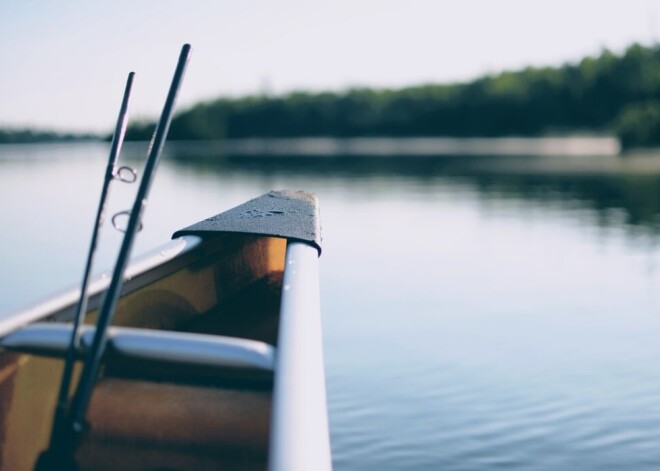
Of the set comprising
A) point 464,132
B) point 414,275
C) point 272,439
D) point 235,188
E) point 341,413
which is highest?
point 464,132

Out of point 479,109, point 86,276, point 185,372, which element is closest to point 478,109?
point 479,109

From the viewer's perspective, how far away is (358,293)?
469 inches

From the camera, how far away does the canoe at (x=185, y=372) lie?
2570 millimetres

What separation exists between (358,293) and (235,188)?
2503cm

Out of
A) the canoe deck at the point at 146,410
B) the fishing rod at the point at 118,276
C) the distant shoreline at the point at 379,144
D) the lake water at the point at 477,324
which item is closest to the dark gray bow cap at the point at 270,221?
the canoe deck at the point at 146,410

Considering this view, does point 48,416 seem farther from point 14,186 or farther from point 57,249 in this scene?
point 14,186

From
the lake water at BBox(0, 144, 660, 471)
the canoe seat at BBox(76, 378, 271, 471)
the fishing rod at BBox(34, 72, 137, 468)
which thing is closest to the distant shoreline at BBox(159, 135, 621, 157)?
the lake water at BBox(0, 144, 660, 471)

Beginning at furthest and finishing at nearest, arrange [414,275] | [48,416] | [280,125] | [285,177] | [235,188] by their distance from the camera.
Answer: [280,125] → [285,177] → [235,188] → [414,275] → [48,416]

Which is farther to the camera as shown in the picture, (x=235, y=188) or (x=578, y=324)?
(x=235, y=188)

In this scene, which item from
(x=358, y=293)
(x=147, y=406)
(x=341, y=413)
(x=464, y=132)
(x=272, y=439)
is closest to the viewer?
(x=272, y=439)

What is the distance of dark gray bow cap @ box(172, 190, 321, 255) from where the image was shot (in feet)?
18.0

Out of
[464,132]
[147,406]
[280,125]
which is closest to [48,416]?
[147,406]

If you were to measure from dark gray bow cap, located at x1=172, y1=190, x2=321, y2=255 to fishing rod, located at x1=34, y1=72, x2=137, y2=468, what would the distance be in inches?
89.7

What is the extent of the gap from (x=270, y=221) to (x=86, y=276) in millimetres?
3263
